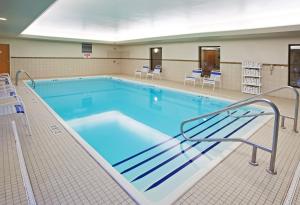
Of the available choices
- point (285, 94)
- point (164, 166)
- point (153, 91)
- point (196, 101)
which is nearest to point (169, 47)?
point (153, 91)

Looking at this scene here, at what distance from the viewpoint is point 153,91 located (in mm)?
8641

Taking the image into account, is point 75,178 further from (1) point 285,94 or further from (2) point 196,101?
(1) point 285,94

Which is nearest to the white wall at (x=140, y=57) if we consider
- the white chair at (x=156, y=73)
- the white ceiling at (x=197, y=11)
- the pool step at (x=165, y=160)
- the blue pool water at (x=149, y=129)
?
the white chair at (x=156, y=73)

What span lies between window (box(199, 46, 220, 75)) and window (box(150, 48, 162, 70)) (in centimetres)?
269

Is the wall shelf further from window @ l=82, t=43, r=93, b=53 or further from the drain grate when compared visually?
window @ l=82, t=43, r=93, b=53

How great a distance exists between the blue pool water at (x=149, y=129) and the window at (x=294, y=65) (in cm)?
195

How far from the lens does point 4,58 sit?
9.97 m

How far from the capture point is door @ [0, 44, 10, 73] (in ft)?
32.3

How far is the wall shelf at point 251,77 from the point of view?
7031 mm

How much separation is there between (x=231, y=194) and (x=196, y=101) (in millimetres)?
4942

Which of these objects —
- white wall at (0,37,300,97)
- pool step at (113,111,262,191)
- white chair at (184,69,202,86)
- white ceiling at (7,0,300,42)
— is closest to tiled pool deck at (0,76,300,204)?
pool step at (113,111,262,191)

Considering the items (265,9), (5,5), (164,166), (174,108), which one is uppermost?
(265,9)

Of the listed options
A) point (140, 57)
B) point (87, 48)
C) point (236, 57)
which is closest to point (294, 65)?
point (236, 57)

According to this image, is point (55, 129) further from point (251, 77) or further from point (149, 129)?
point (251, 77)
